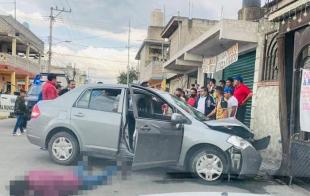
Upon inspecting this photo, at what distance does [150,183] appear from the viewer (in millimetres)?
6660

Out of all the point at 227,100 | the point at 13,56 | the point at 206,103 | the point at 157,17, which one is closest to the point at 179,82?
the point at 13,56

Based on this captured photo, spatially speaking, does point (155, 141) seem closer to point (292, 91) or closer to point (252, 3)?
point (292, 91)

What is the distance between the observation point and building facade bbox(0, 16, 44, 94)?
35.6 metres

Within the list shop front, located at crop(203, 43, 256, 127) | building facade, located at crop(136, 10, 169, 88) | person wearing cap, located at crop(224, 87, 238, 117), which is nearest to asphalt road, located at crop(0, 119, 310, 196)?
person wearing cap, located at crop(224, 87, 238, 117)

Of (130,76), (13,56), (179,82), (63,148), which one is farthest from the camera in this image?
(130,76)

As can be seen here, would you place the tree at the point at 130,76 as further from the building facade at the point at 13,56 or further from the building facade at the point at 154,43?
the building facade at the point at 13,56

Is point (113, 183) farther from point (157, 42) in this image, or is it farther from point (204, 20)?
point (157, 42)

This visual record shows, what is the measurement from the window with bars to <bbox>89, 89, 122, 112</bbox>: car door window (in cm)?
419

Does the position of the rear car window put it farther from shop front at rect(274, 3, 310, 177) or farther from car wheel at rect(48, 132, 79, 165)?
shop front at rect(274, 3, 310, 177)

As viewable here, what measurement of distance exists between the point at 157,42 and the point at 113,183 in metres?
41.5

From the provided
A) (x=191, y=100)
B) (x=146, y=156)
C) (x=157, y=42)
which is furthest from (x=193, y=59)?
(x=157, y=42)

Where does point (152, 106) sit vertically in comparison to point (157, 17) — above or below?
below

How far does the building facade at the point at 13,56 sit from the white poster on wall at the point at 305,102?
91.2 feet

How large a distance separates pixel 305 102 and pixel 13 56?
109 feet
